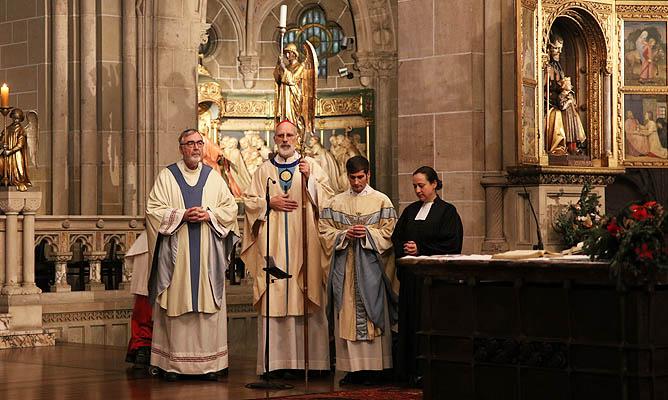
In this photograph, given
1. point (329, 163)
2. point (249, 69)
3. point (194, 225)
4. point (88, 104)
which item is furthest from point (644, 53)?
point (249, 69)

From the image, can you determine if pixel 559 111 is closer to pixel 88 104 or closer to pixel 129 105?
pixel 129 105

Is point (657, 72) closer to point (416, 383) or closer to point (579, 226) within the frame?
point (579, 226)

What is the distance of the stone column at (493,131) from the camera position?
36.9 ft

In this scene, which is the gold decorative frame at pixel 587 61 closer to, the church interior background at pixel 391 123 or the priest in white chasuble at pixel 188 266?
the church interior background at pixel 391 123

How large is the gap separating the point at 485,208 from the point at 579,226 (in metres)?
0.80

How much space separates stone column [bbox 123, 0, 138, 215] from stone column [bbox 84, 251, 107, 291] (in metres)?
2.54

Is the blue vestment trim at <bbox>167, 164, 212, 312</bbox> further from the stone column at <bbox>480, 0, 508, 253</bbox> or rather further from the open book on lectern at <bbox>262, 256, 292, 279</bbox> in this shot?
the stone column at <bbox>480, 0, 508, 253</bbox>

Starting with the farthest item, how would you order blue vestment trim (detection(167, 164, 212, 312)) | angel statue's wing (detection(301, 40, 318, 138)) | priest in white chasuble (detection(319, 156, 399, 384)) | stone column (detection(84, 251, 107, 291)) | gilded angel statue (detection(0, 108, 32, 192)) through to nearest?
angel statue's wing (detection(301, 40, 318, 138)) < stone column (detection(84, 251, 107, 291)) < gilded angel statue (detection(0, 108, 32, 192)) < blue vestment trim (detection(167, 164, 212, 312)) < priest in white chasuble (detection(319, 156, 399, 384))

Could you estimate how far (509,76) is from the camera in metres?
11.2

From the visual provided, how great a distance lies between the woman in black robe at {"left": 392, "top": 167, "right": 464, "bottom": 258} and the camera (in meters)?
9.25

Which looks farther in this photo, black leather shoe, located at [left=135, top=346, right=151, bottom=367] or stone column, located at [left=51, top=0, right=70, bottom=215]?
stone column, located at [left=51, top=0, right=70, bottom=215]

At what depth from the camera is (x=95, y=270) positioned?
46.1ft

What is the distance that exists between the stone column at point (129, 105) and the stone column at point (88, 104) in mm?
373

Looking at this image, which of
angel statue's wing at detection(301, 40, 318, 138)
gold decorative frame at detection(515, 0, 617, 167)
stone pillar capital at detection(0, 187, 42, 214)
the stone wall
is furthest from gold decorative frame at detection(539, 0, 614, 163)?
angel statue's wing at detection(301, 40, 318, 138)
